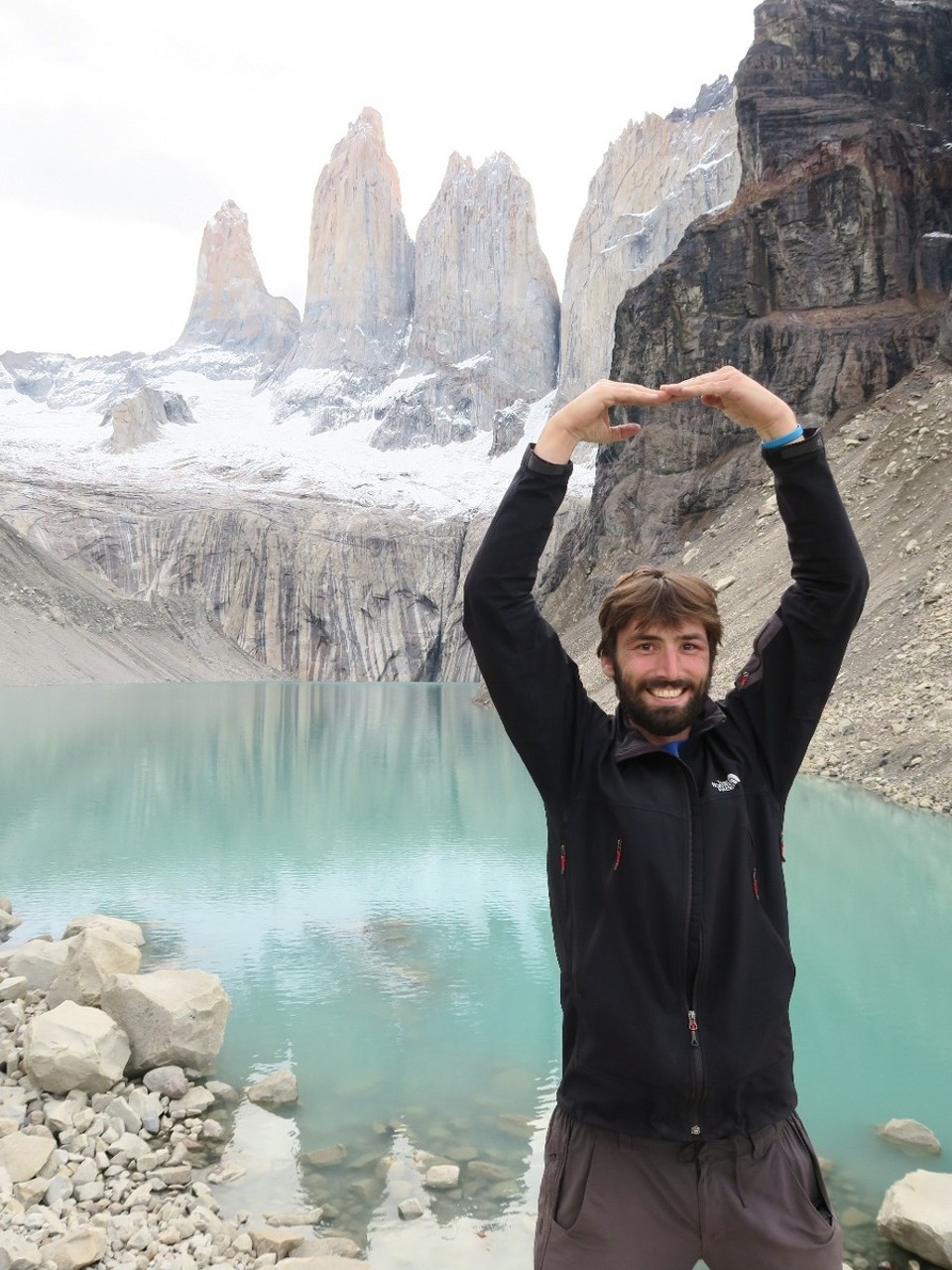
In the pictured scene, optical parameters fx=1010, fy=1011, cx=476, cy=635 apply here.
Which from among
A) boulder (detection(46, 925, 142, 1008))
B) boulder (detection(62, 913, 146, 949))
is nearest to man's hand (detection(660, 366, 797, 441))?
boulder (detection(46, 925, 142, 1008))

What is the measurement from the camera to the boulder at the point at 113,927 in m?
9.00

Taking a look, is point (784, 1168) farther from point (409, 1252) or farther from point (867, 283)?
point (867, 283)

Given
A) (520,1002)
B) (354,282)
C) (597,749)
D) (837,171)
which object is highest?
(354,282)

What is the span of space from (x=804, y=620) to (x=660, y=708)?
445 millimetres

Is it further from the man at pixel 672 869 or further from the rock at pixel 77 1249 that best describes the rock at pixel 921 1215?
the rock at pixel 77 1249

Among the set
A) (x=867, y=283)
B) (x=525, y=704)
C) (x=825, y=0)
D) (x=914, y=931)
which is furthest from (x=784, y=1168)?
(x=825, y=0)

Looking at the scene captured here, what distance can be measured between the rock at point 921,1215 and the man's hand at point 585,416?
12.5 feet

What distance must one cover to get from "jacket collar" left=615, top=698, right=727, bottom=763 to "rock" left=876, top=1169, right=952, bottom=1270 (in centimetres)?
317

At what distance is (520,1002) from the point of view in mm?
7863

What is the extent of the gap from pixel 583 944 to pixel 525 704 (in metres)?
0.55

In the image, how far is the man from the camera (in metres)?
2.09

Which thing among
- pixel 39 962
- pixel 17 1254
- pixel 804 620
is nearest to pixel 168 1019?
pixel 39 962

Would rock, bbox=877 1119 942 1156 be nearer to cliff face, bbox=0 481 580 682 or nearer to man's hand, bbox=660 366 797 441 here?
man's hand, bbox=660 366 797 441

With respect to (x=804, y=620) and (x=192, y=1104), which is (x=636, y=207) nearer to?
(x=192, y=1104)
